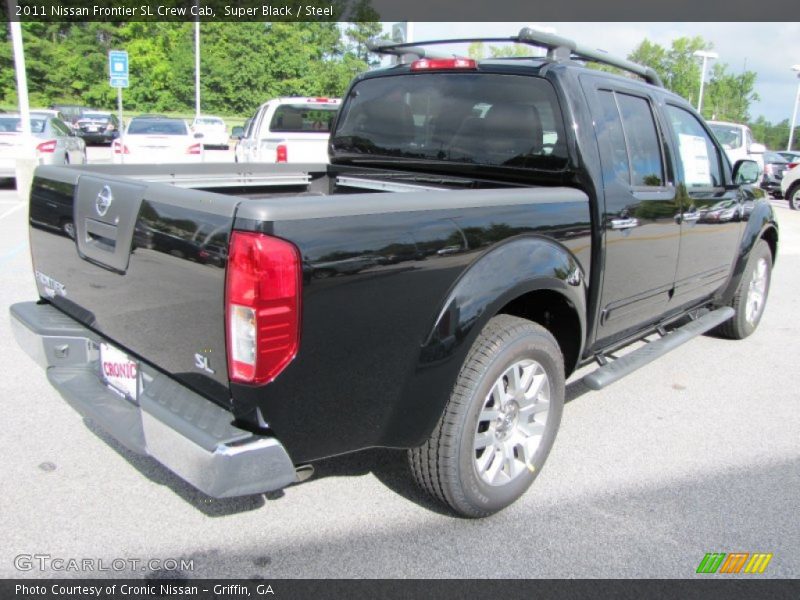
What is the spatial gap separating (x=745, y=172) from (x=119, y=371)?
14.8 ft

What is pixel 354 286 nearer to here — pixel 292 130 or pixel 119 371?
pixel 119 371

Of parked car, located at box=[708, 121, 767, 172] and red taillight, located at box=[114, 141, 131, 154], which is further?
parked car, located at box=[708, 121, 767, 172]

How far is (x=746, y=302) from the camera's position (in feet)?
18.2

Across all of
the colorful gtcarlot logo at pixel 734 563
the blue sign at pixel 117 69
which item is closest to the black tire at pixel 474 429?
the colorful gtcarlot logo at pixel 734 563

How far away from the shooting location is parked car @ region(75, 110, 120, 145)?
1321 inches

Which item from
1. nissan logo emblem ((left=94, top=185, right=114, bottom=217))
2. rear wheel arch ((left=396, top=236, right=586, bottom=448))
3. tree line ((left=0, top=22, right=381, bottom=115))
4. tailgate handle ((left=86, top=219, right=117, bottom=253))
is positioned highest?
tree line ((left=0, top=22, right=381, bottom=115))

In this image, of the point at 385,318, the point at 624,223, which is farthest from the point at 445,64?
the point at 385,318

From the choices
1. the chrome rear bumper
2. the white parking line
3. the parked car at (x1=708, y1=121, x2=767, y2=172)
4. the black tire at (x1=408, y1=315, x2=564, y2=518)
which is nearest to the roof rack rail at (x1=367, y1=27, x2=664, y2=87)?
the black tire at (x1=408, y1=315, x2=564, y2=518)

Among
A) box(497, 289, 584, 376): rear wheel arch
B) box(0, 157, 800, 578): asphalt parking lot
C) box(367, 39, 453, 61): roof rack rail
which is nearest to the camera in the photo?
box(0, 157, 800, 578): asphalt parking lot

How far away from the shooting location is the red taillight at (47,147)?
14.2 m

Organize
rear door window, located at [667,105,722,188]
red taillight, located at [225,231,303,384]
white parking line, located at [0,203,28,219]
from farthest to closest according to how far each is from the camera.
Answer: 1. white parking line, located at [0,203,28,219]
2. rear door window, located at [667,105,722,188]
3. red taillight, located at [225,231,303,384]

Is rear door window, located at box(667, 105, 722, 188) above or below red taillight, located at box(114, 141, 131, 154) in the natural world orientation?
above

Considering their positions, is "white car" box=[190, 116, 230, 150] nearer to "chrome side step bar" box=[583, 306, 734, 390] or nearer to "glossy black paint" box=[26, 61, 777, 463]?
"chrome side step bar" box=[583, 306, 734, 390]

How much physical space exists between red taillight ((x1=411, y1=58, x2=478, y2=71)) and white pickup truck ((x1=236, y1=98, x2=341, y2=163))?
7.04 m
